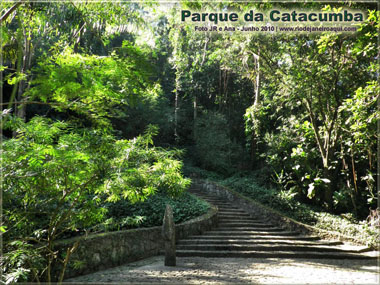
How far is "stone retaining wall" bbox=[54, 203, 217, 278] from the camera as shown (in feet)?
19.0

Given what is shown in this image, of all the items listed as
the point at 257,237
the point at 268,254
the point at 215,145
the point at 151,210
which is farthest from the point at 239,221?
the point at 215,145

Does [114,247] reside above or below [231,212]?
above

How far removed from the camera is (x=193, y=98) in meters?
21.2

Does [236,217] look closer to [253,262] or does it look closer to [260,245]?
[260,245]

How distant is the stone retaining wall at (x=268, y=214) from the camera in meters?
9.61

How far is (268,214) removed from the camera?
11438mm

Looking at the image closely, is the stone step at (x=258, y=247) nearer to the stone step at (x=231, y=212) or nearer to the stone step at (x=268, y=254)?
the stone step at (x=268, y=254)

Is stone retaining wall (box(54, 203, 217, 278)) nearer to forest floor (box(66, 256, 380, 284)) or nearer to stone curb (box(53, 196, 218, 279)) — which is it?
stone curb (box(53, 196, 218, 279))

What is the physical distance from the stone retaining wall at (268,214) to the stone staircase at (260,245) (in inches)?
10.6

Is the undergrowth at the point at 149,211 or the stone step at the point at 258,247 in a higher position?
the undergrowth at the point at 149,211

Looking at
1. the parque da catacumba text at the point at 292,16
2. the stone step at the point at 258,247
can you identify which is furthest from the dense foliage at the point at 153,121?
the stone step at the point at 258,247

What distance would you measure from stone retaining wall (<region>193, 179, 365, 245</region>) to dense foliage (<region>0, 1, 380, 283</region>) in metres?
0.67

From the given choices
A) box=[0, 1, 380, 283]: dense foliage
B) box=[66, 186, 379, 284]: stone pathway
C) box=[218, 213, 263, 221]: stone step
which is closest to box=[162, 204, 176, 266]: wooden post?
box=[66, 186, 379, 284]: stone pathway

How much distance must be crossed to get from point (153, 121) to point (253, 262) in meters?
13.2
